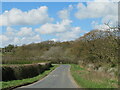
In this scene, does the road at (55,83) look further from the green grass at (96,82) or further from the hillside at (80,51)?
the hillside at (80,51)

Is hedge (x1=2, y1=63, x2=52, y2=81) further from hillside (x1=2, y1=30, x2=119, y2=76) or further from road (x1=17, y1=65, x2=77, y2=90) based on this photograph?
hillside (x1=2, y1=30, x2=119, y2=76)

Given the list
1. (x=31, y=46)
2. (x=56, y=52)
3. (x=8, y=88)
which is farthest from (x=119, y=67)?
(x=31, y=46)

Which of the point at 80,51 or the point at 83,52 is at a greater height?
the point at 80,51

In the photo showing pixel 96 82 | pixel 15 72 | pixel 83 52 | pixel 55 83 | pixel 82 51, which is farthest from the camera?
pixel 82 51

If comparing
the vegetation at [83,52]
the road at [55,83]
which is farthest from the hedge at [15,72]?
the vegetation at [83,52]

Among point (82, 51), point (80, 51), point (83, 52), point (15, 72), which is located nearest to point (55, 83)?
point (15, 72)

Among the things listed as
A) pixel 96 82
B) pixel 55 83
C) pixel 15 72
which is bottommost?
pixel 55 83

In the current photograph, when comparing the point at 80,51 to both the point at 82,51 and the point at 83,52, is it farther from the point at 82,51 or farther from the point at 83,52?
the point at 83,52

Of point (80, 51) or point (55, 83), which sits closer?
point (55, 83)

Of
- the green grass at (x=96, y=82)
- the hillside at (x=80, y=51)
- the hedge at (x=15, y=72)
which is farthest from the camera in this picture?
the hedge at (x=15, y=72)

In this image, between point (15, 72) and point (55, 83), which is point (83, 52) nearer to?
point (15, 72)

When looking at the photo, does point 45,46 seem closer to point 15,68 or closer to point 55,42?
point 55,42

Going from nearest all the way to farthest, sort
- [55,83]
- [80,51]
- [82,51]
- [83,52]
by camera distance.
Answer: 1. [55,83]
2. [83,52]
3. [82,51]
4. [80,51]

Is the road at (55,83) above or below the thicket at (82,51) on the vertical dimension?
below
